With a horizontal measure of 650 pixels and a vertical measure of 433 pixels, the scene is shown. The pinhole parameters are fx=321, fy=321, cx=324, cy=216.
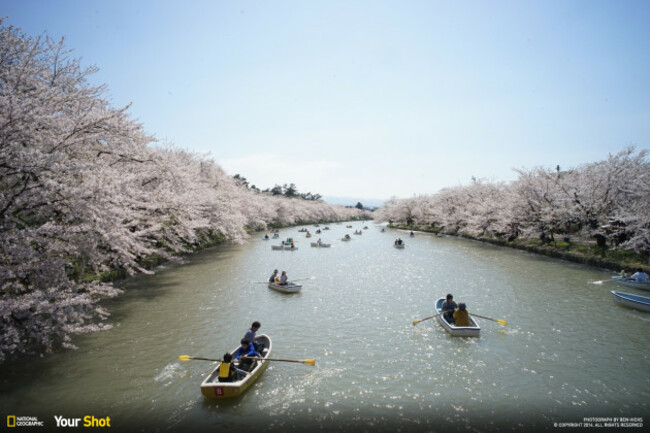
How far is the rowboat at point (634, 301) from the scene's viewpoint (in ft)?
53.7

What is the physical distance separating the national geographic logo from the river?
180 mm

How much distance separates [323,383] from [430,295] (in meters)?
12.4

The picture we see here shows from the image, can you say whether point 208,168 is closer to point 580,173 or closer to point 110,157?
point 110,157

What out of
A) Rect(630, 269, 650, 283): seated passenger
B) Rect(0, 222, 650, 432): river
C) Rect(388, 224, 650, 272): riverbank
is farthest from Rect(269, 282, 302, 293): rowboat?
Rect(388, 224, 650, 272): riverbank

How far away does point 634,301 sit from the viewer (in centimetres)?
1675

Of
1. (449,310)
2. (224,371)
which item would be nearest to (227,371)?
(224,371)

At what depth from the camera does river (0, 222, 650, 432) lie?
8.59 m

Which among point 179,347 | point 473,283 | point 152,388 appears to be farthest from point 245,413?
point 473,283

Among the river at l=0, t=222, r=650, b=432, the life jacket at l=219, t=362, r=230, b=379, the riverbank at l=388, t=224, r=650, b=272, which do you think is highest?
the riverbank at l=388, t=224, r=650, b=272

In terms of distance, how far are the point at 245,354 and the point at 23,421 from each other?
5621 millimetres

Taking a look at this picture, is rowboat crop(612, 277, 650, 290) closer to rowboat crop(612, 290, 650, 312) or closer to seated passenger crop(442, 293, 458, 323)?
rowboat crop(612, 290, 650, 312)

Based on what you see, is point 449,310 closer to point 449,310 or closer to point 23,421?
point 449,310

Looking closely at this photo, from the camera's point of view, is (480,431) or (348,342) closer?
(480,431)

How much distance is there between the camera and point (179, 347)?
12562 millimetres
